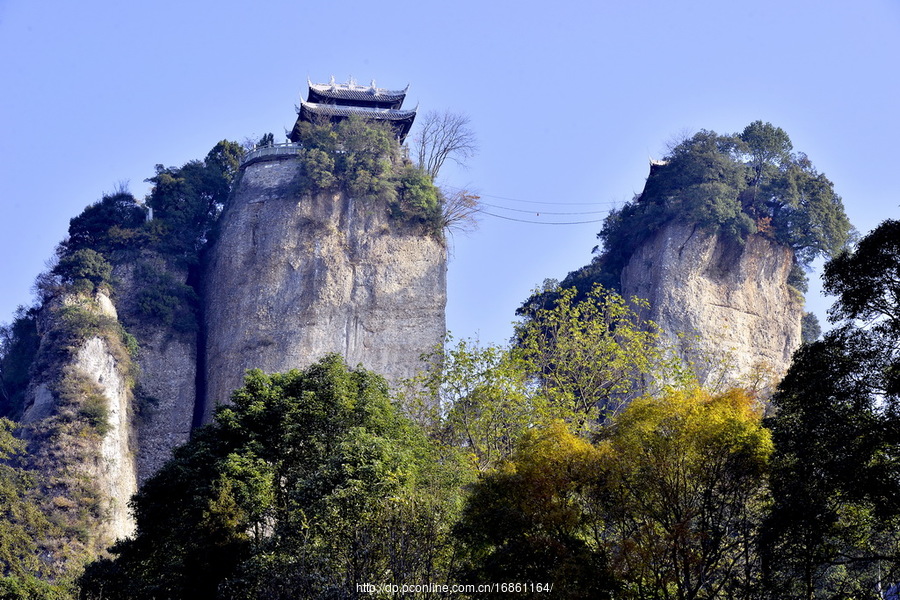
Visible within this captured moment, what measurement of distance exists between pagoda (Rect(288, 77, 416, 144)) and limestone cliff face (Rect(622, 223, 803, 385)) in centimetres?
935

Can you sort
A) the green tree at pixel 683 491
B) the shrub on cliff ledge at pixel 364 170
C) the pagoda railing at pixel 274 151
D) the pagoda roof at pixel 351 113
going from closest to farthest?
the green tree at pixel 683 491 → the shrub on cliff ledge at pixel 364 170 → the pagoda railing at pixel 274 151 → the pagoda roof at pixel 351 113

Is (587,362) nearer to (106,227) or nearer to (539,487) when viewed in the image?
(539,487)

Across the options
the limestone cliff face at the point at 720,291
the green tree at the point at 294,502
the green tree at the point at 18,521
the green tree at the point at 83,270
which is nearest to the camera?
the green tree at the point at 294,502

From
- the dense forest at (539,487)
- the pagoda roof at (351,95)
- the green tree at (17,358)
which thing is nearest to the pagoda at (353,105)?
the pagoda roof at (351,95)

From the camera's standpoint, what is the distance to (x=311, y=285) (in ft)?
125

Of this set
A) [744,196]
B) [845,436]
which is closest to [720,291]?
[744,196]

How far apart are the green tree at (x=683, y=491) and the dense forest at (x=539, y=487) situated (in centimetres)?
4

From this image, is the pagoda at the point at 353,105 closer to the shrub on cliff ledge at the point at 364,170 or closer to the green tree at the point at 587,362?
the shrub on cliff ledge at the point at 364,170

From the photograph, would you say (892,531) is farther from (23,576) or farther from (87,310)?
(87,310)

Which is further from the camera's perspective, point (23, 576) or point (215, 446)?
point (23, 576)

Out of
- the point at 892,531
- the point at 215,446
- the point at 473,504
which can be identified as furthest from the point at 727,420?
the point at 215,446

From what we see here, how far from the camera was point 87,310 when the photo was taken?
121 ft

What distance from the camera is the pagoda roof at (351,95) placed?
43.3 m

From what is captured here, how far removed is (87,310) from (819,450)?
2656 centimetres
